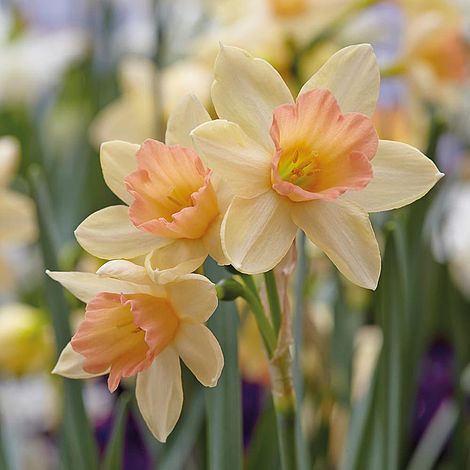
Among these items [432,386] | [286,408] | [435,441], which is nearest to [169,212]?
[286,408]

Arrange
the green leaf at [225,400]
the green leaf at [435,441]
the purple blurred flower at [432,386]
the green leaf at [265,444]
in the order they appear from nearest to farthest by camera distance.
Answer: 1. the green leaf at [225,400]
2. the green leaf at [265,444]
3. the green leaf at [435,441]
4. the purple blurred flower at [432,386]

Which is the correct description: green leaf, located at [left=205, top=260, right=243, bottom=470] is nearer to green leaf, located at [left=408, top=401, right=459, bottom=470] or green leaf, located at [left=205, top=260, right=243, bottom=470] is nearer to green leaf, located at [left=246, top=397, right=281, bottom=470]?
green leaf, located at [left=246, top=397, right=281, bottom=470]

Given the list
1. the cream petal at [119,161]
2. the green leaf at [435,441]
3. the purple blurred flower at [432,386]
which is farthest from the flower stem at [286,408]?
the purple blurred flower at [432,386]

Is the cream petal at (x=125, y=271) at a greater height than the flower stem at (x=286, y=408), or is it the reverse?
the cream petal at (x=125, y=271)

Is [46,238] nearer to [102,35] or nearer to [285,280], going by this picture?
[285,280]

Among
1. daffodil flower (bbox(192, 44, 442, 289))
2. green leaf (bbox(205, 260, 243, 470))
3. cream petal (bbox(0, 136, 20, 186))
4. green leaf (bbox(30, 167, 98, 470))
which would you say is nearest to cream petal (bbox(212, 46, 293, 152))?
daffodil flower (bbox(192, 44, 442, 289))

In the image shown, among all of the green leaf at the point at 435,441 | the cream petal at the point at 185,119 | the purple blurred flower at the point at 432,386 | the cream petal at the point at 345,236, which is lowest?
the purple blurred flower at the point at 432,386

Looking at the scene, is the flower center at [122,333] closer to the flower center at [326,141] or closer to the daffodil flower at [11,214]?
the flower center at [326,141]
